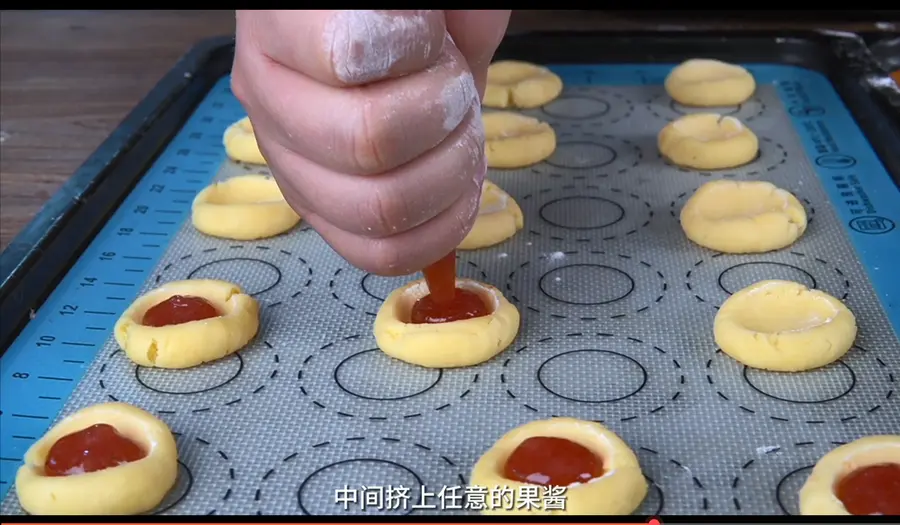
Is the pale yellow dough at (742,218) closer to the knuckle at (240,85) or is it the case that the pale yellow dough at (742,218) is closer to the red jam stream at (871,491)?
the red jam stream at (871,491)

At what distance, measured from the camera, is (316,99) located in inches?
23.6

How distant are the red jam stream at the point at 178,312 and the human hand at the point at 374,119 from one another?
0.89ft

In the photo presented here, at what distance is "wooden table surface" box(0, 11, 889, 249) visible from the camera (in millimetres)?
1299

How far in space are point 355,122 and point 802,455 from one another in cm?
45

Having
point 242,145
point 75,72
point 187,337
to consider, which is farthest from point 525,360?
point 75,72

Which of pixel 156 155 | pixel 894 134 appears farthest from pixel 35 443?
pixel 894 134

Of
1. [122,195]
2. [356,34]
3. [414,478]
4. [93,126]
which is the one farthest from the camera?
[93,126]

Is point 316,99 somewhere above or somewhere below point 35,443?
above

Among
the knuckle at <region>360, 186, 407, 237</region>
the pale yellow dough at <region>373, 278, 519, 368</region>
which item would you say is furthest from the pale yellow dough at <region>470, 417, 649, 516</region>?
the knuckle at <region>360, 186, 407, 237</region>

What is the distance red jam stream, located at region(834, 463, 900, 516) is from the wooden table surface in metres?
0.91

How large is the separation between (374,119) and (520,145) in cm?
64

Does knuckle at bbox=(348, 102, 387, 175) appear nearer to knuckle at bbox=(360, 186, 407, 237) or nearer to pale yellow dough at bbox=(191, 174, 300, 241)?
knuckle at bbox=(360, 186, 407, 237)

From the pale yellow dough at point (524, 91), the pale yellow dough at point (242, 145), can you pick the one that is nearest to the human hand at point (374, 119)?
the pale yellow dough at point (242, 145)

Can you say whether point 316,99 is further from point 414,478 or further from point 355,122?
point 414,478
